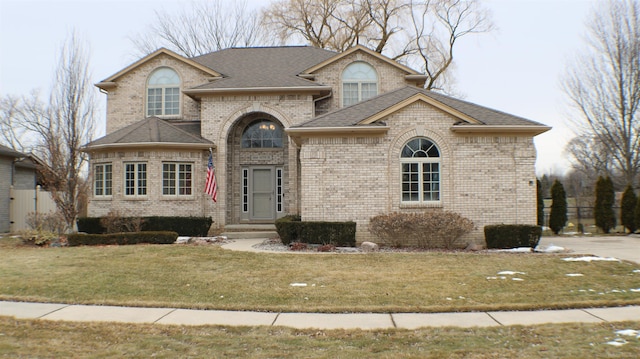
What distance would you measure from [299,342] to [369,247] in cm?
846

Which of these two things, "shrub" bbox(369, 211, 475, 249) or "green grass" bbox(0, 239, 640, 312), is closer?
"green grass" bbox(0, 239, 640, 312)

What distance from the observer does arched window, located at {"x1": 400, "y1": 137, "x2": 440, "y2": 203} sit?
1486 cm

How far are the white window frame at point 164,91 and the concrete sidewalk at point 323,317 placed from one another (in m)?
14.4

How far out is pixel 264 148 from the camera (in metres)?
19.8

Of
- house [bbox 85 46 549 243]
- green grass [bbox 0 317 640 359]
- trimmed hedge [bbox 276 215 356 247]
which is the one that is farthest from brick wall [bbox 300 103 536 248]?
green grass [bbox 0 317 640 359]

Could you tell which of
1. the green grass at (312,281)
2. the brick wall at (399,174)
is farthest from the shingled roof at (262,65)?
the green grass at (312,281)

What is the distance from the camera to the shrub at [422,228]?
45.1ft

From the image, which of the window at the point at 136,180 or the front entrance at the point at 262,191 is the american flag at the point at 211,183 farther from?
the window at the point at 136,180

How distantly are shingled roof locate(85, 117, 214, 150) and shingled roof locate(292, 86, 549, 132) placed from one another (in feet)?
17.9

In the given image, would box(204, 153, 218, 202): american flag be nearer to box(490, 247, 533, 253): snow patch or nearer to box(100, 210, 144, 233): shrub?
box(100, 210, 144, 233): shrub

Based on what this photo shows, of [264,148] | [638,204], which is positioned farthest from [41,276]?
[638,204]

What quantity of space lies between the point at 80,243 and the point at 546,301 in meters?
13.0

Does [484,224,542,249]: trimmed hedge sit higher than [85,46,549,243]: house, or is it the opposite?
[85,46,549,243]: house

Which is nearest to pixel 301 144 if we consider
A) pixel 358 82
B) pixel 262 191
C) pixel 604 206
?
pixel 262 191
